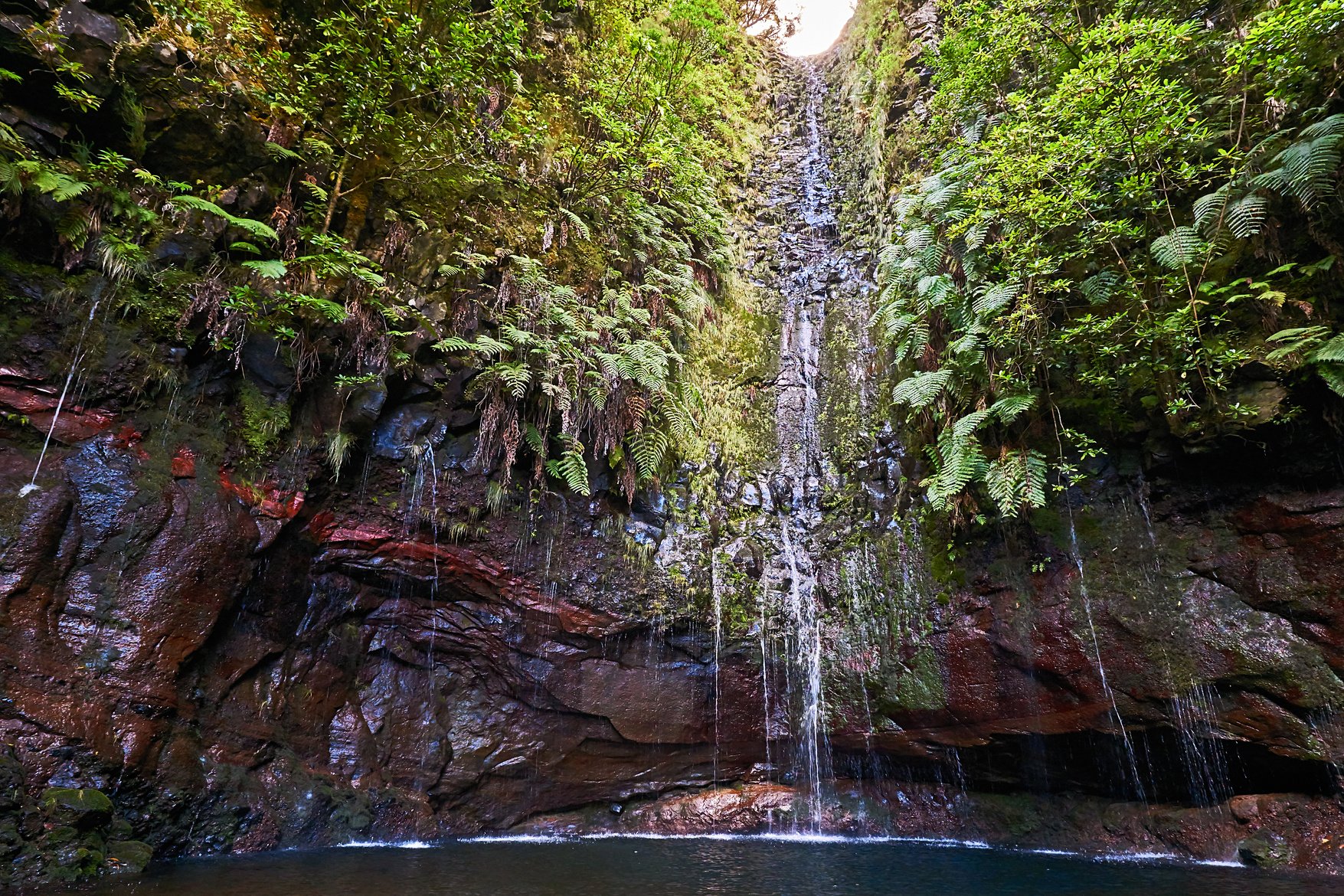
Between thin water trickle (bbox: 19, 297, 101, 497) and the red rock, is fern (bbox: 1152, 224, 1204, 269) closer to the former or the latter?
the red rock

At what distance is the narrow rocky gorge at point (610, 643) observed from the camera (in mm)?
5156

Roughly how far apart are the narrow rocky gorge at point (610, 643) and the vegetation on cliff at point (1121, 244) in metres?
0.95

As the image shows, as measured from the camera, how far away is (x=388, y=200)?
25.1ft

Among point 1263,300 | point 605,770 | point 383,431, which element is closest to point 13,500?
point 383,431

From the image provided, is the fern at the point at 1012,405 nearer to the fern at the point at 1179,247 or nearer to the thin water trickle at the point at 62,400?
the fern at the point at 1179,247

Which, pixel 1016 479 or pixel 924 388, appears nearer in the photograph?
pixel 1016 479

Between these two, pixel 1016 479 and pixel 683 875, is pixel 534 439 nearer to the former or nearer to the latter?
pixel 683 875

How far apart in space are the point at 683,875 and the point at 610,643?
9.42 feet

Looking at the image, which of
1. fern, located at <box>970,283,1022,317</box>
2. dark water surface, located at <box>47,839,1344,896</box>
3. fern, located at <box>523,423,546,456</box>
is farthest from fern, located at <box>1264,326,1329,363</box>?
fern, located at <box>523,423,546,456</box>

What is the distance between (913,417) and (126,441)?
9.04 meters

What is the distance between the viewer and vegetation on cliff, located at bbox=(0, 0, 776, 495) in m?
5.52

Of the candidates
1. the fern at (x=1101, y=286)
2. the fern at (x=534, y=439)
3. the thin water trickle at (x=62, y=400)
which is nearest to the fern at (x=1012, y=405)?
the fern at (x=1101, y=286)

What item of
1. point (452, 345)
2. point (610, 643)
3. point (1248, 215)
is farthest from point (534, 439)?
point (1248, 215)

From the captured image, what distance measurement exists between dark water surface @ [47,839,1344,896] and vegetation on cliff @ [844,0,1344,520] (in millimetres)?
3346
